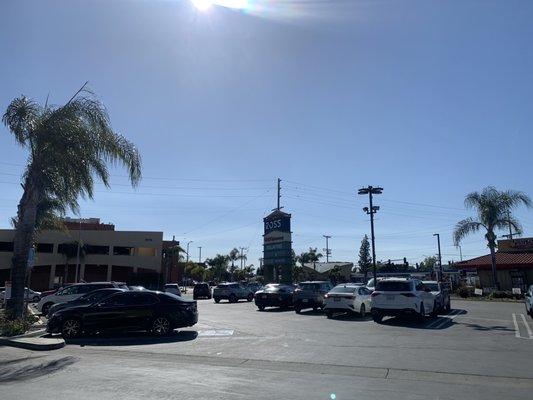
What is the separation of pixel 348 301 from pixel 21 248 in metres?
13.4

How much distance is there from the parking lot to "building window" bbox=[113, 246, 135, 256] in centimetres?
5354

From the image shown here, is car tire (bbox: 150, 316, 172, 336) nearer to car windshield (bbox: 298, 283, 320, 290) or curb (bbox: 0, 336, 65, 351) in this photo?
curb (bbox: 0, 336, 65, 351)

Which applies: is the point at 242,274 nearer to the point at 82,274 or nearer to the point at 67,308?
the point at 82,274

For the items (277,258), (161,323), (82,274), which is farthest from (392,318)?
(82,274)

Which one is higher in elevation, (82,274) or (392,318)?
(82,274)

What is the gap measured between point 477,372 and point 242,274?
376ft

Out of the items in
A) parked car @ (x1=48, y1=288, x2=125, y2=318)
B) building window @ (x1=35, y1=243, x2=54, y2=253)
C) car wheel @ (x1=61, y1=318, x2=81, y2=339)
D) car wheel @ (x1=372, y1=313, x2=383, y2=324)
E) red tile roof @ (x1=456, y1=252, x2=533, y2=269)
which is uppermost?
building window @ (x1=35, y1=243, x2=54, y2=253)

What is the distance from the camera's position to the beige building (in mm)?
63500

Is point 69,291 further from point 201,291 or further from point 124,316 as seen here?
point 201,291

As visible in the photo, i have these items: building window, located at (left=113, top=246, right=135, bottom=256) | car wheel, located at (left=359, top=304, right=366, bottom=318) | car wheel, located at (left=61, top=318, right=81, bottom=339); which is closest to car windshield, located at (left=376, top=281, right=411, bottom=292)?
car wheel, located at (left=359, top=304, right=366, bottom=318)

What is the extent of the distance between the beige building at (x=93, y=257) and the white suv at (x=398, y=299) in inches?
1909

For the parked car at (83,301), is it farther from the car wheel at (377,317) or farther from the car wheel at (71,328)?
the car wheel at (377,317)

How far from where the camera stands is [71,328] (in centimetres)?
1548

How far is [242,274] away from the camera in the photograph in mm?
122562
